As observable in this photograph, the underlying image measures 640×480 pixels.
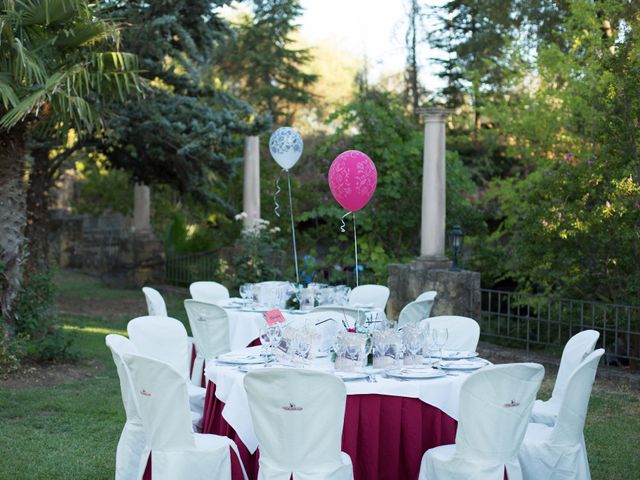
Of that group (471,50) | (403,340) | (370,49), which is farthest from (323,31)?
(403,340)

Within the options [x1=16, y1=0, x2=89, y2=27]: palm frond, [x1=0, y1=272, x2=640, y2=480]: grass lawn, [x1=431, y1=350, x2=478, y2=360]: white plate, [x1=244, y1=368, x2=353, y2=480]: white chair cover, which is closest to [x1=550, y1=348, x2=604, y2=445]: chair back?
A: [x1=431, y1=350, x2=478, y2=360]: white plate

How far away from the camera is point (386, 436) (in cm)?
484

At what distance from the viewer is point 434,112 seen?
11609mm

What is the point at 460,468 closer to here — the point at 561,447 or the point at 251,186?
the point at 561,447

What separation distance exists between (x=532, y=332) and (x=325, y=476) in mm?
7975

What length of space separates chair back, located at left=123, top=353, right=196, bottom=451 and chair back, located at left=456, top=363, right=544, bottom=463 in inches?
56.2

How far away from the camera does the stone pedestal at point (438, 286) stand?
11.2 meters

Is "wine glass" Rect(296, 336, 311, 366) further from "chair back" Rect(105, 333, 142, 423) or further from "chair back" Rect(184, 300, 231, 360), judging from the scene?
"chair back" Rect(184, 300, 231, 360)

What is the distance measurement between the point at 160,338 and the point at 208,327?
182 cm

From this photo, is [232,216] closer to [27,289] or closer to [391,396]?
[27,289]

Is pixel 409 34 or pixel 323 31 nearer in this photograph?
pixel 409 34

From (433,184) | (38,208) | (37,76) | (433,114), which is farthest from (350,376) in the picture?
(38,208)

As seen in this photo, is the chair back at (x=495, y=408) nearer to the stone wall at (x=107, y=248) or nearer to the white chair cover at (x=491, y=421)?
the white chair cover at (x=491, y=421)

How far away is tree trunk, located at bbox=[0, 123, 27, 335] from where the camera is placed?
929cm
